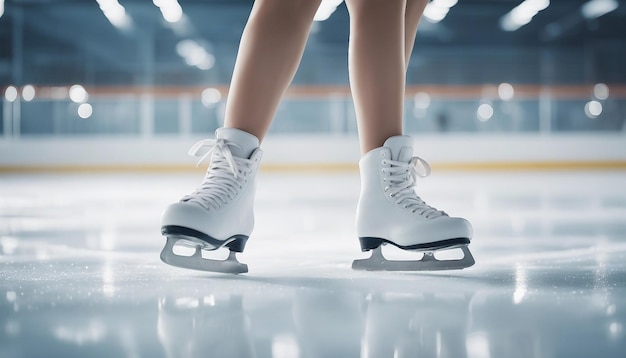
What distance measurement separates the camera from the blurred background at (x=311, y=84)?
22.5 ft

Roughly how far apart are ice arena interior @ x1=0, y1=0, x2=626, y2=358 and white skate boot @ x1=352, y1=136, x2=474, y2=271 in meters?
0.03

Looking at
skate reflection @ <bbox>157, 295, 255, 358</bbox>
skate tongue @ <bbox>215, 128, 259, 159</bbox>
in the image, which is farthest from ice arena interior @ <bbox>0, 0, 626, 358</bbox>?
skate tongue @ <bbox>215, 128, 259, 159</bbox>

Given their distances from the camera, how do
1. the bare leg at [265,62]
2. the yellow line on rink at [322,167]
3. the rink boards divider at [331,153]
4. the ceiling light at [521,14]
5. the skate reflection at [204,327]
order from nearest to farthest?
the skate reflection at [204,327] < the bare leg at [265,62] < the yellow line on rink at [322,167] < the rink boards divider at [331,153] < the ceiling light at [521,14]

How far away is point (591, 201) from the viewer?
2.67m

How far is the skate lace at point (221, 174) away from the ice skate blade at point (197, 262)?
72mm

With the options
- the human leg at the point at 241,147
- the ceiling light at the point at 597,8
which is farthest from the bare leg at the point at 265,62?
the ceiling light at the point at 597,8

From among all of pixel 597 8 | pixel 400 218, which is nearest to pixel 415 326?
pixel 400 218

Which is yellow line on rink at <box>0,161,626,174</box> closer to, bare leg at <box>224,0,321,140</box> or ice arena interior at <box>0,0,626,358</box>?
ice arena interior at <box>0,0,626,358</box>

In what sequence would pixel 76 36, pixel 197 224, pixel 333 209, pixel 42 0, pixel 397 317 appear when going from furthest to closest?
pixel 76 36, pixel 42 0, pixel 333 209, pixel 197 224, pixel 397 317

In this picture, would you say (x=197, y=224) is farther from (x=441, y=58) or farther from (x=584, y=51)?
(x=584, y=51)

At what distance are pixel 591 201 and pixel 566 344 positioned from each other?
228cm

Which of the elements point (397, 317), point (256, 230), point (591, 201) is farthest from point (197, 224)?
point (591, 201)

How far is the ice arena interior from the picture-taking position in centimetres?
62

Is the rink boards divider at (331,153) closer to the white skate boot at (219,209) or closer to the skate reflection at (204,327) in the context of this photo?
the white skate boot at (219,209)
